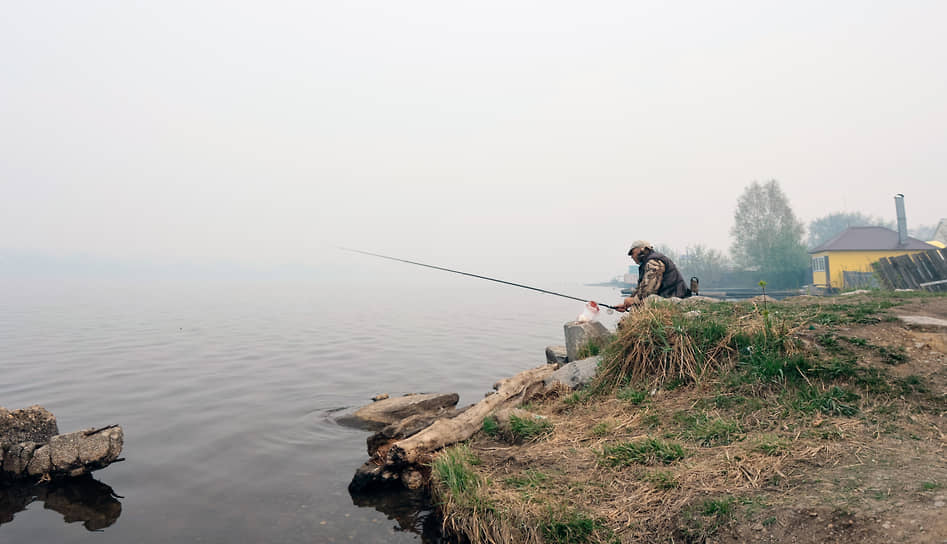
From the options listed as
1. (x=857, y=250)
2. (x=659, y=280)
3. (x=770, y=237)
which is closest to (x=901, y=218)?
(x=857, y=250)

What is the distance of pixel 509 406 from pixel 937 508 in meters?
4.85

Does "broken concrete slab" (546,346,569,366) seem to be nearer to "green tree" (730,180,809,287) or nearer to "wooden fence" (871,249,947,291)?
"wooden fence" (871,249,947,291)

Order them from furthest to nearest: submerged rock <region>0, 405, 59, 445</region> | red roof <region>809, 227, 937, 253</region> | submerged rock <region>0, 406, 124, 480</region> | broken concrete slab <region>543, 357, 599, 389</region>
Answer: red roof <region>809, 227, 937, 253</region> < broken concrete slab <region>543, 357, 599, 389</region> < submerged rock <region>0, 405, 59, 445</region> < submerged rock <region>0, 406, 124, 480</region>

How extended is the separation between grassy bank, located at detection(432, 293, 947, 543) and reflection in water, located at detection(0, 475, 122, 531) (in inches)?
149

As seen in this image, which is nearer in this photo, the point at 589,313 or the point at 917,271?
the point at 589,313

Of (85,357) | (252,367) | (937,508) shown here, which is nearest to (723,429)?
(937,508)

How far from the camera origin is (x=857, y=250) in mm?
37969

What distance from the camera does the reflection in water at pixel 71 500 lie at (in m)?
5.76

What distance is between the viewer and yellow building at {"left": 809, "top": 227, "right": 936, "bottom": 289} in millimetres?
36500

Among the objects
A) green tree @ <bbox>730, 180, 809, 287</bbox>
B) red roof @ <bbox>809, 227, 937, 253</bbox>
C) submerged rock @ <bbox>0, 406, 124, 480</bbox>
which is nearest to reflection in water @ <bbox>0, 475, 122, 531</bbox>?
submerged rock @ <bbox>0, 406, 124, 480</bbox>

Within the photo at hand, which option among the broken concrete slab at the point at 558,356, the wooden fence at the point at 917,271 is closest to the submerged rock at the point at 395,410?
the broken concrete slab at the point at 558,356

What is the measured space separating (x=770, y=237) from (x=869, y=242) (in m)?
14.5

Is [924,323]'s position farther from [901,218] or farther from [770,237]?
[770,237]

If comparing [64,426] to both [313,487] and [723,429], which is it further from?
[723,429]
